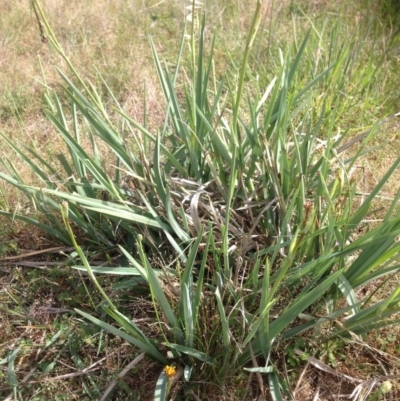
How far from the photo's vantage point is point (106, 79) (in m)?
2.88

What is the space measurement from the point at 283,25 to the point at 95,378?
2616mm

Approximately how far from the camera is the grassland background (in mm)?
1406

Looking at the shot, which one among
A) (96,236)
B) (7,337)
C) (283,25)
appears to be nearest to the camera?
(7,337)

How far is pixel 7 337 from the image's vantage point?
1.48m

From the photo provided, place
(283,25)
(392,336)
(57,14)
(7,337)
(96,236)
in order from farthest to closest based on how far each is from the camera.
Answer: (57,14), (283,25), (96,236), (7,337), (392,336)

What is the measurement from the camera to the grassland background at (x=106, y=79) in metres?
1.41

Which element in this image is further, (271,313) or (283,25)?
(283,25)

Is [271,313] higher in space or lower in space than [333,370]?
higher

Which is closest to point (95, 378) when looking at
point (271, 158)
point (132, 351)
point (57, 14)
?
point (132, 351)

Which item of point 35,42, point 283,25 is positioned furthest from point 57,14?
point 283,25

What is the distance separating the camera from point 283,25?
124 inches

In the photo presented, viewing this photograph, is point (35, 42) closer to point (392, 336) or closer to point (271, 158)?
point (271, 158)

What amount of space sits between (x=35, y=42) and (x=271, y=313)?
9.13ft

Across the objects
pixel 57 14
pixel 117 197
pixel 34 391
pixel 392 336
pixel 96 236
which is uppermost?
pixel 57 14
